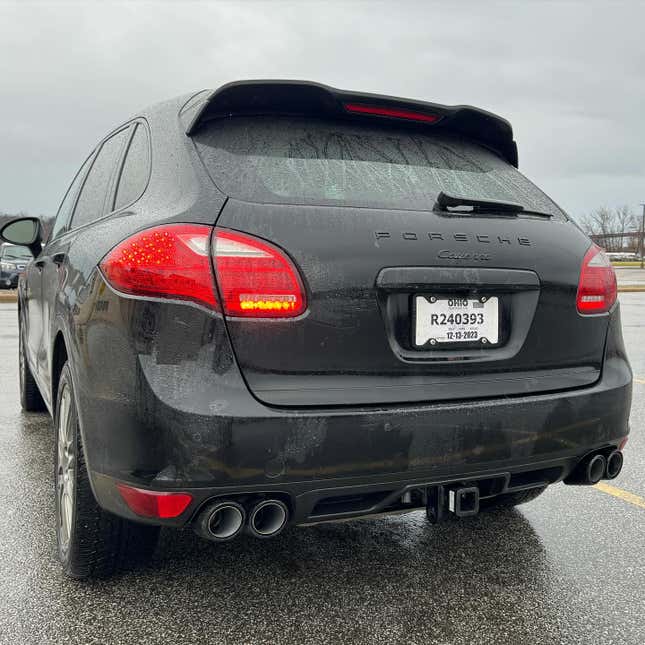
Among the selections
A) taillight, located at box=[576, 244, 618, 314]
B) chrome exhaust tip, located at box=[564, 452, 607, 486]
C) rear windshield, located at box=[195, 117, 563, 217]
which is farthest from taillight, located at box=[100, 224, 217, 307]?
chrome exhaust tip, located at box=[564, 452, 607, 486]

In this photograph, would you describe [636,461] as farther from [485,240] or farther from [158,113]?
[158,113]

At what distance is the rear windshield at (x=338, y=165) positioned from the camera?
2230mm

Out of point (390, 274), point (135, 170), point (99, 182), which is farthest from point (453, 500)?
point (99, 182)

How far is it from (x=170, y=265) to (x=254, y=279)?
9.2 inches

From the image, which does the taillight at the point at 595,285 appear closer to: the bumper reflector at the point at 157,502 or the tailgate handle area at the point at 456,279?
the tailgate handle area at the point at 456,279

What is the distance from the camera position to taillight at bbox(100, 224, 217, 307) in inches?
79.4

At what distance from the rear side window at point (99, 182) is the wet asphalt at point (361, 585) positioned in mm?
1344

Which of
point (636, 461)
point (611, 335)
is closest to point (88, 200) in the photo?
point (611, 335)

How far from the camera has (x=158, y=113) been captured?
2717 mm

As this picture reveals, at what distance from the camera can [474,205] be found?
7.87ft

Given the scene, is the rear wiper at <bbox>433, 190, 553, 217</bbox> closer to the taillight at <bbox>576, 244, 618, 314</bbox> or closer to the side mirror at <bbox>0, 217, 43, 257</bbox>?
the taillight at <bbox>576, 244, 618, 314</bbox>

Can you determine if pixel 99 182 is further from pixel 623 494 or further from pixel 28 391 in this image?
pixel 623 494

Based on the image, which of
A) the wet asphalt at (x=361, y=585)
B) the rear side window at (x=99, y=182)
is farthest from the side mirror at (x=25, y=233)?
the wet asphalt at (x=361, y=585)

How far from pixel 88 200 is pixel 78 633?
1931 mm
